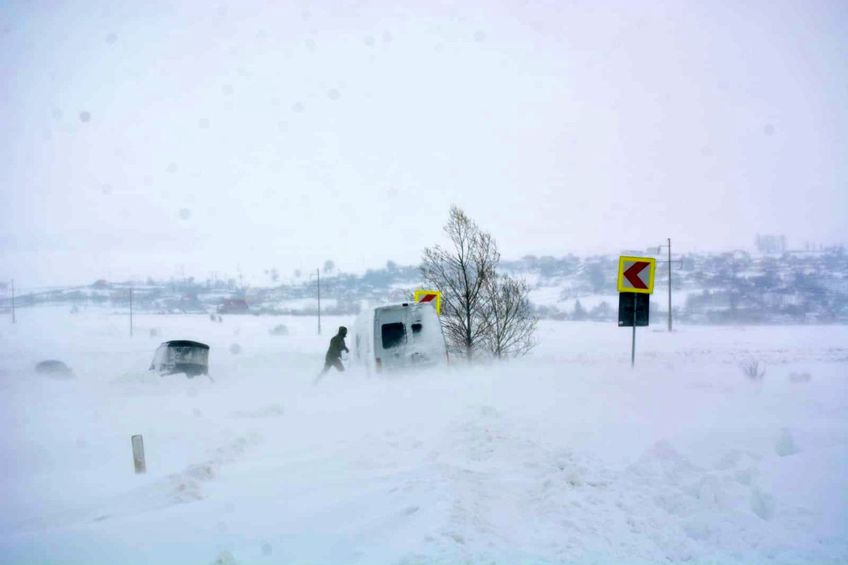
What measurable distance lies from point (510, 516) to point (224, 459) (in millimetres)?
4385

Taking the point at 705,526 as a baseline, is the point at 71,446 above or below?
below

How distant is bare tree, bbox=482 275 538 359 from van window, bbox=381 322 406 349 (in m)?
6.33

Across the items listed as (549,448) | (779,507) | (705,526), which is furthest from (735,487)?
(549,448)

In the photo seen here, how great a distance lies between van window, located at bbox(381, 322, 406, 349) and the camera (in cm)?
1414

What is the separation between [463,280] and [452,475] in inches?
Result: 529

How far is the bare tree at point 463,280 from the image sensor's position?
19781 millimetres

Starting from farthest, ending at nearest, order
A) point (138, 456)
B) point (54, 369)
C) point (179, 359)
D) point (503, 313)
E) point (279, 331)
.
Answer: point (279, 331), point (54, 369), point (503, 313), point (179, 359), point (138, 456)

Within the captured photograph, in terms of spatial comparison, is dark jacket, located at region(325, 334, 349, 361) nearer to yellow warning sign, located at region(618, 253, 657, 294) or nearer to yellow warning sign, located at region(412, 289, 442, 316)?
yellow warning sign, located at region(412, 289, 442, 316)

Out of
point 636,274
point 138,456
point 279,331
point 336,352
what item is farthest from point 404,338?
point 279,331

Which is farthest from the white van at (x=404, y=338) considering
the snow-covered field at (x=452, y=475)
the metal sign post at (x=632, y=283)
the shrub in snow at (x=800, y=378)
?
the shrub in snow at (x=800, y=378)

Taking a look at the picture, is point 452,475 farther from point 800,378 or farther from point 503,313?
point 503,313

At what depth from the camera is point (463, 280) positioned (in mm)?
19844

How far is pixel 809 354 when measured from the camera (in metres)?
30.5

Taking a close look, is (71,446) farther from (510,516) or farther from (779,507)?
(779,507)
